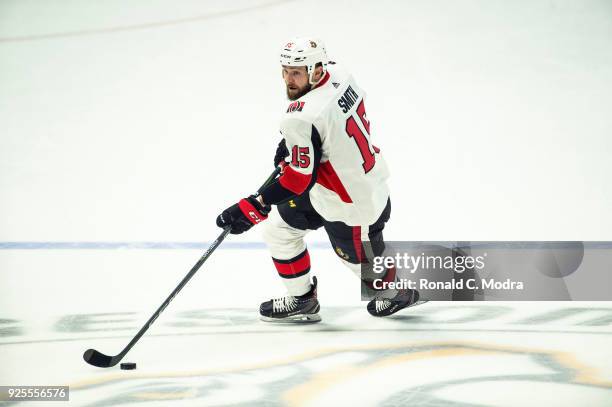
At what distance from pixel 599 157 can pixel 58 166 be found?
343 centimetres

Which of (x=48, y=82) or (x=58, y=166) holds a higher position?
(x=48, y=82)

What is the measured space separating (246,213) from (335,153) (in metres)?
0.40

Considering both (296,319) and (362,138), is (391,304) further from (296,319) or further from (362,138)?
(362,138)

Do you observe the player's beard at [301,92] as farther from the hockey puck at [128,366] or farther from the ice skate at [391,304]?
the hockey puck at [128,366]

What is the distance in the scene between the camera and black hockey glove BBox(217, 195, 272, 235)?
313 cm

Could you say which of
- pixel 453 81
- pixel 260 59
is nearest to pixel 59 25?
pixel 260 59

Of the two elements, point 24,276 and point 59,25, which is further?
point 59,25

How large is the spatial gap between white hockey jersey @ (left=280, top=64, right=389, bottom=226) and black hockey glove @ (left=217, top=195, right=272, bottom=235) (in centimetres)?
13

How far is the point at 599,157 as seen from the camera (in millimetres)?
5184

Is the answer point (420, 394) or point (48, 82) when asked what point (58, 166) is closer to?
point (48, 82)

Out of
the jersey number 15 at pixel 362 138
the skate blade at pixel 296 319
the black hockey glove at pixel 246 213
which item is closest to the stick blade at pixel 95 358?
the black hockey glove at pixel 246 213
